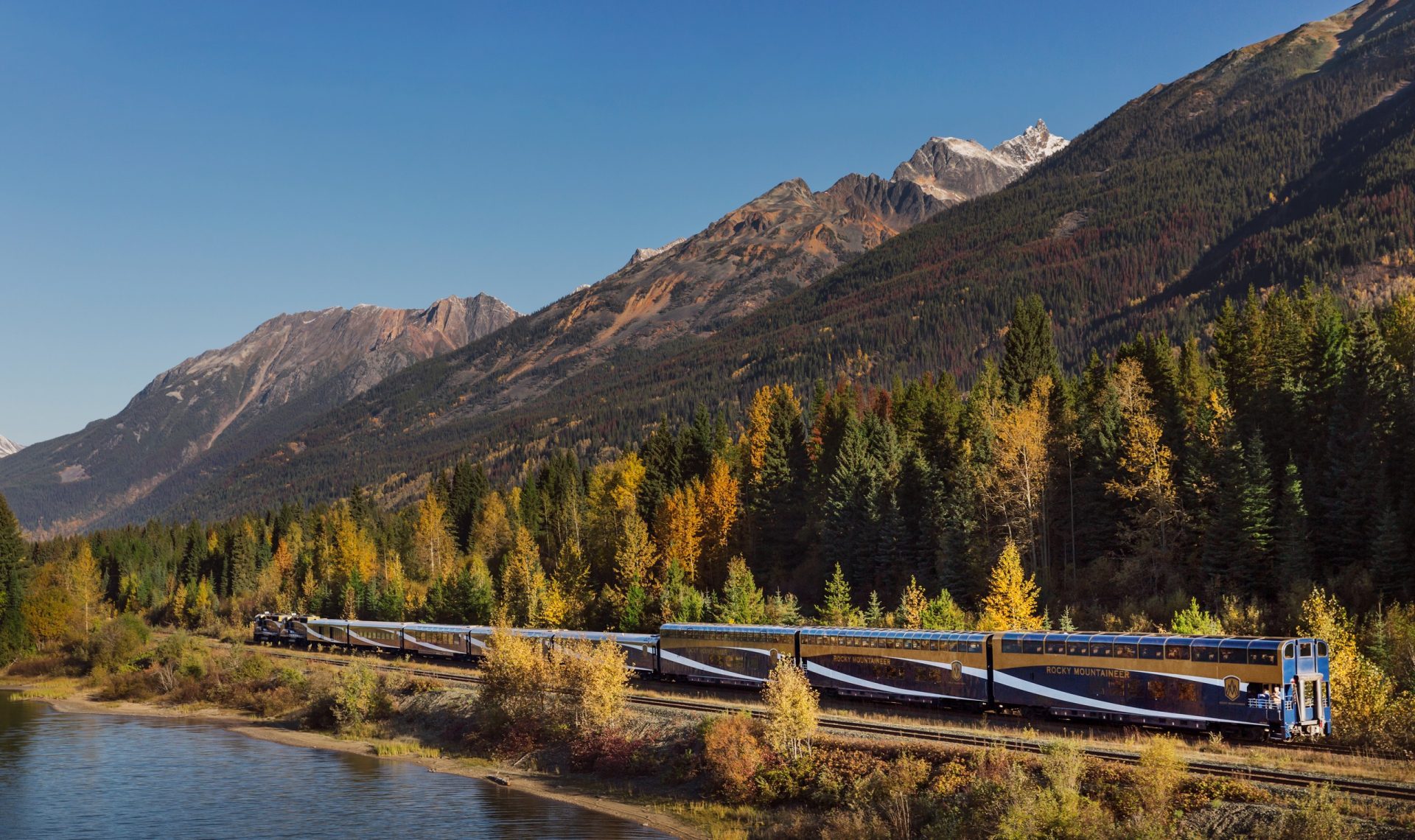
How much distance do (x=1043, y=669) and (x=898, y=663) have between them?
8.45 m

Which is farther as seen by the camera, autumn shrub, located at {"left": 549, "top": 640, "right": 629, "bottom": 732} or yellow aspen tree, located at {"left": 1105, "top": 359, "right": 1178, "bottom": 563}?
yellow aspen tree, located at {"left": 1105, "top": 359, "right": 1178, "bottom": 563}

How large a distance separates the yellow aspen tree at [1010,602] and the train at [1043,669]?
9.65m

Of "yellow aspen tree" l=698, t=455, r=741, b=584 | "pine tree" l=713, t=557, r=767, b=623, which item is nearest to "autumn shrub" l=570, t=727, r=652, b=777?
"pine tree" l=713, t=557, r=767, b=623

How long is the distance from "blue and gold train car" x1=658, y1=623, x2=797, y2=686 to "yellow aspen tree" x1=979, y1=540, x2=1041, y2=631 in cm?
1186

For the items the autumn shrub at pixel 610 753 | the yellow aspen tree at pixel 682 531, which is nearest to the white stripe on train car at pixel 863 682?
the autumn shrub at pixel 610 753

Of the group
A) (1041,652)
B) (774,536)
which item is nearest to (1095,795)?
(1041,652)

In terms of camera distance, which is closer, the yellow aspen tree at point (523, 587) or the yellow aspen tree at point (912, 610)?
the yellow aspen tree at point (912, 610)

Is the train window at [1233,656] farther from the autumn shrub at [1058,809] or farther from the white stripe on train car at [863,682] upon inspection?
the white stripe on train car at [863,682]

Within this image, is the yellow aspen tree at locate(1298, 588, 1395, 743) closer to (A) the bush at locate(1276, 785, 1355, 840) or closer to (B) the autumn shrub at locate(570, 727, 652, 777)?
(A) the bush at locate(1276, 785, 1355, 840)

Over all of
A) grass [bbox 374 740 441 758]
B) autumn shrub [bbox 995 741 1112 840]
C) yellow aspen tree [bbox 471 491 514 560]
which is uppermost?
yellow aspen tree [bbox 471 491 514 560]

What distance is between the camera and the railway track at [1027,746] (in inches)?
1337

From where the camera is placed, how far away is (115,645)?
114875mm

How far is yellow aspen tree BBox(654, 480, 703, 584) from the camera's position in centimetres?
10406

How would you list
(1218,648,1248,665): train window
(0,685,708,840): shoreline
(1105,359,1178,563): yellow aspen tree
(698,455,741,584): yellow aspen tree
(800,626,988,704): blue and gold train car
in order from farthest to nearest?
1. (698,455,741,584): yellow aspen tree
2. (1105,359,1178,563): yellow aspen tree
3. (800,626,988,704): blue and gold train car
4. (0,685,708,840): shoreline
5. (1218,648,1248,665): train window
